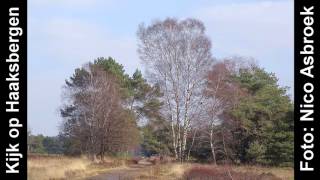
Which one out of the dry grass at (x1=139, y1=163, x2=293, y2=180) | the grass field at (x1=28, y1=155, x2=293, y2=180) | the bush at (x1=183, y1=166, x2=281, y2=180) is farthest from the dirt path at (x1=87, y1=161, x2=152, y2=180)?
the bush at (x1=183, y1=166, x2=281, y2=180)

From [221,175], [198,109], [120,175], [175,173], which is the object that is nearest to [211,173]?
[221,175]

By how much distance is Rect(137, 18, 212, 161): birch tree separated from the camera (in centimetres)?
3781

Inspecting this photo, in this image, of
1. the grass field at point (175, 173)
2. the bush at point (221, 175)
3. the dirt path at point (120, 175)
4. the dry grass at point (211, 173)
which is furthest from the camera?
the dirt path at point (120, 175)

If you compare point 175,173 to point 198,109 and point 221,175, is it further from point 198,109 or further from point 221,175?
point 198,109

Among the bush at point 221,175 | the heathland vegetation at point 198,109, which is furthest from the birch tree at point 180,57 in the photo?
the bush at point 221,175

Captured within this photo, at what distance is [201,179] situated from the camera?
20609mm

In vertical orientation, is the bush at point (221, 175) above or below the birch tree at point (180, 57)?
below

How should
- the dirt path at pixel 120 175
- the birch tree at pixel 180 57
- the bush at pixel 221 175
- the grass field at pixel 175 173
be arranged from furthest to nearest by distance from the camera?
1. the birch tree at pixel 180 57
2. the dirt path at pixel 120 175
3. the grass field at pixel 175 173
4. the bush at pixel 221 175

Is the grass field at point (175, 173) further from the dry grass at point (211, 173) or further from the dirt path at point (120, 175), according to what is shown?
the dirt path at point (120, 175)

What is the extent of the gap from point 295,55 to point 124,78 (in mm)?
51170

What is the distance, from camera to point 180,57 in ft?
125

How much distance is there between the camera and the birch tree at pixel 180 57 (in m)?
37.8

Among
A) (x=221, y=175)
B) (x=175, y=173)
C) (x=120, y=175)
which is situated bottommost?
(x=120, y=175)
